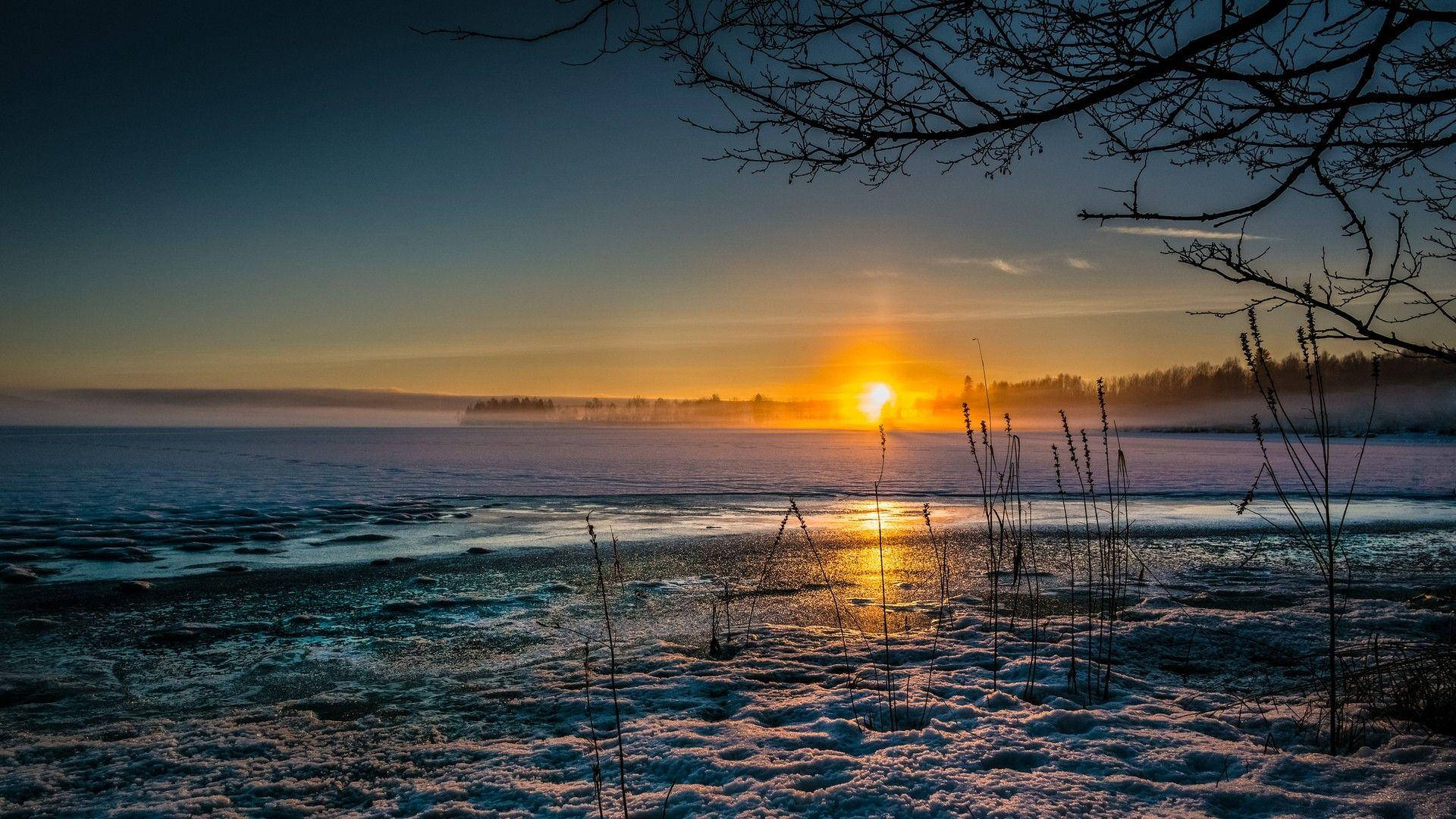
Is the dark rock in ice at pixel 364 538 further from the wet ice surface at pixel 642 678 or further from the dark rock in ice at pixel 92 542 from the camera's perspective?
the dark rock in ice at pixel 92 542

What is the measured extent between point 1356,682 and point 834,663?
2703 millimetres

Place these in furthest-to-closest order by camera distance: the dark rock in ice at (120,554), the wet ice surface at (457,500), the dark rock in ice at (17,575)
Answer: the wet ice surface at (457,500) < the dark rock in ice at (120,554) < the dark rock in ice at (17,575)

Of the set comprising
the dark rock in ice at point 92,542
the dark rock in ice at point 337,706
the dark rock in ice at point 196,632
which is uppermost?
the dark rock in ice at point 337,706

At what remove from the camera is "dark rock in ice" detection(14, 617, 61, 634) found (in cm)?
587

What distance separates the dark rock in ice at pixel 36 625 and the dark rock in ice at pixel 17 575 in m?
1.94

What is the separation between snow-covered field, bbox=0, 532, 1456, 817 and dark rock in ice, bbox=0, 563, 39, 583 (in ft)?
3.38

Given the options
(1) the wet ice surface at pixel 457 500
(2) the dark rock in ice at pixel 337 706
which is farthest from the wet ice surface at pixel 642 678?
(1) the wet ice surface at pixel 457 500

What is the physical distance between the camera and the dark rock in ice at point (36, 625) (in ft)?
19.3

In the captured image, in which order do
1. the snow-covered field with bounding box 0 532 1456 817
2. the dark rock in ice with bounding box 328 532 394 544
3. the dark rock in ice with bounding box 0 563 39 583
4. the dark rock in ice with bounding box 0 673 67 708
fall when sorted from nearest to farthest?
1. the snow-covered field with bounding box 0 532 1456 817
2. the dark rock in ice with bounding box 0 673 67 708
3. the dark rock in ice with bounding box 0 563 39 583
4. the dark rock in ice with bounding box 328 532 394 544

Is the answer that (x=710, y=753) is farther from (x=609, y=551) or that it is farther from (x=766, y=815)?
(x=609, y=551)

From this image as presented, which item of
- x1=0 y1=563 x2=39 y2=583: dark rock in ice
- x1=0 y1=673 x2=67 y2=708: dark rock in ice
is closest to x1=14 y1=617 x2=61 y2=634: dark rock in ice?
x1=0 y1=673 x2=67 y2=708: dark rock in ice

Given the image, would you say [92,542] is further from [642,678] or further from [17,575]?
[642,678]

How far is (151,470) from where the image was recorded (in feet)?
70.7

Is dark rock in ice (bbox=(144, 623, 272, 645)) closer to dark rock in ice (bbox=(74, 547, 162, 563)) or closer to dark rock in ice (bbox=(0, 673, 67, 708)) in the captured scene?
dark rock in ice (bbox=(0, 673, 67, 708))
